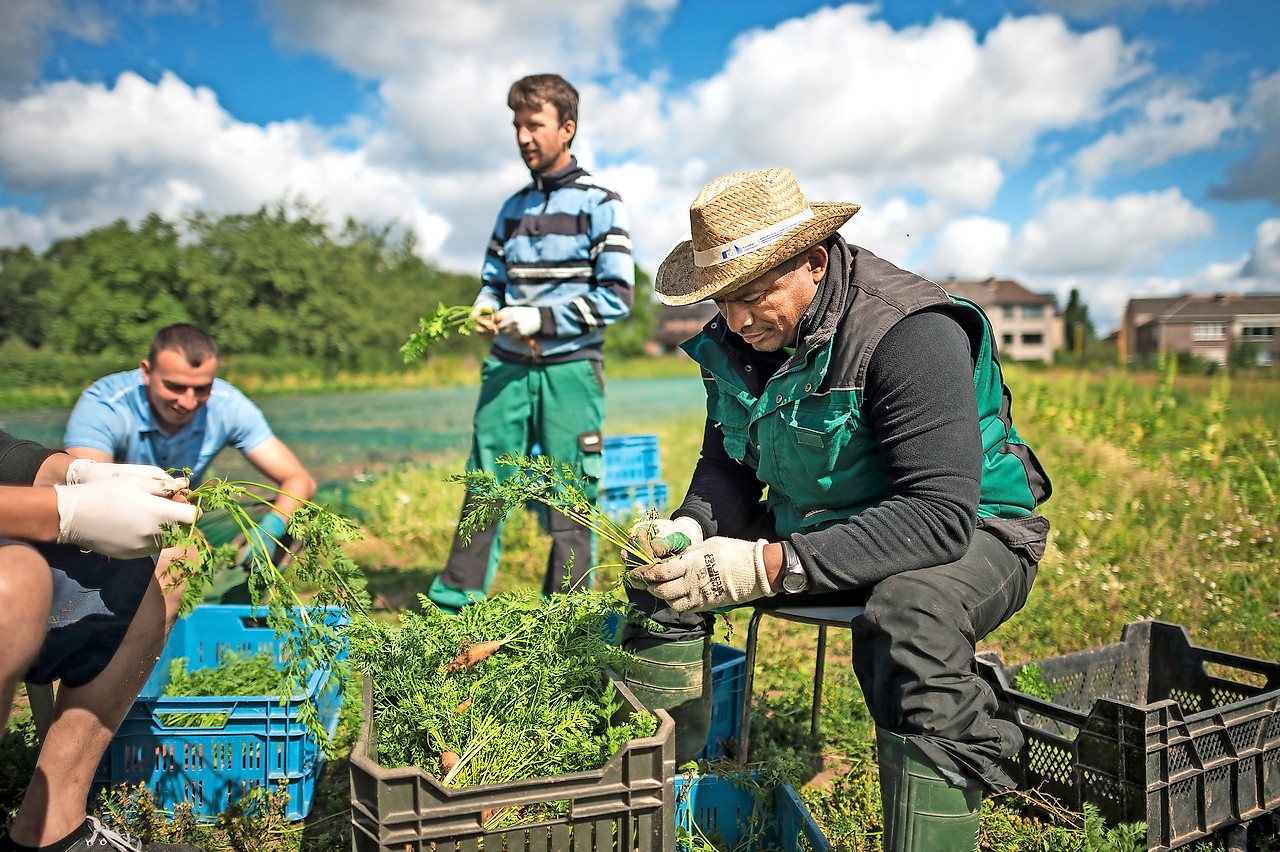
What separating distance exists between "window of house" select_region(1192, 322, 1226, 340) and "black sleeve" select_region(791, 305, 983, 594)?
47.3ft

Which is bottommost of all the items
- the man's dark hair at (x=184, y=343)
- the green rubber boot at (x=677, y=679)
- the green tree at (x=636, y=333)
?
the green rubber boot at (x=677, y=679)

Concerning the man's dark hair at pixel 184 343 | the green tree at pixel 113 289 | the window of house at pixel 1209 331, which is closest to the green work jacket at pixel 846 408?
the man's dark hair at pixel 184 343

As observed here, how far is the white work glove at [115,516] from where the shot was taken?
219cm

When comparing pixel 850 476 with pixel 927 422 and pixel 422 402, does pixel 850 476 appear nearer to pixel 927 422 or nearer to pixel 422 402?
pixel 927 422

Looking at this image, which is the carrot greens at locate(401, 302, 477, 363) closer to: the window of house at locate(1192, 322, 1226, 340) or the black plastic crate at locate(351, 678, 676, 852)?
the black plastic crate at locate(351, 678, 676, 852)

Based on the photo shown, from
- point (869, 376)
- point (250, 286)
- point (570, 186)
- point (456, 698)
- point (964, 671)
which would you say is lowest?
point (456, 698)

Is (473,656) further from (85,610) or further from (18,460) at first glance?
(18,460)

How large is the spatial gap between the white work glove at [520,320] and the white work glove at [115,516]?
2116mm

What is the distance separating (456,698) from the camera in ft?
7.35

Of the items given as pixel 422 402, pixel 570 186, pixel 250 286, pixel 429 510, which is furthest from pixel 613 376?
pixel 570 186

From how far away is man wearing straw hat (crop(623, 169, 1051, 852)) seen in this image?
1.93 m

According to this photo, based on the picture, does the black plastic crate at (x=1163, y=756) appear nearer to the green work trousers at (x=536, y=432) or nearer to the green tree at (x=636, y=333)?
the green work trousers at (x=536, y=432)

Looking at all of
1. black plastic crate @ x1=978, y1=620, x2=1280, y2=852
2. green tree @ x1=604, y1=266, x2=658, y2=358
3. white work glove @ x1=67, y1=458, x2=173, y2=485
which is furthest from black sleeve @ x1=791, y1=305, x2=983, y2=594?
green tree @ x1=604, y1=266, x2=658, y2=358

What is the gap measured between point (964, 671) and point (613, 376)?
44.0m
